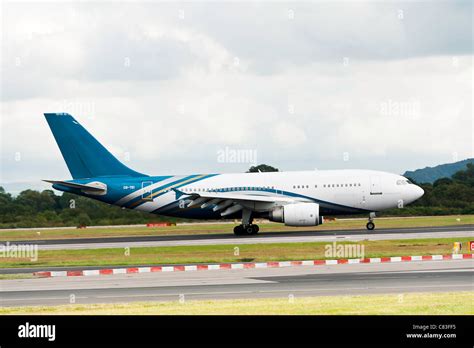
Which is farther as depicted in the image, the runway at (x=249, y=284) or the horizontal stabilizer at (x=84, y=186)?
the horizontal stabilizer at (x=84, y=186)

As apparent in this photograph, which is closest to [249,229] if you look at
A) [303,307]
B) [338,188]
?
[338,188]

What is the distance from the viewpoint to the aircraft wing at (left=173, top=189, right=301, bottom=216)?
5778 centimetres

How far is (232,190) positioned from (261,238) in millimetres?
6928

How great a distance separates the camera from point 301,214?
56.2 metres

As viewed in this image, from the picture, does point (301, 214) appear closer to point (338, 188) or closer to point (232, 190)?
point (338, 188)

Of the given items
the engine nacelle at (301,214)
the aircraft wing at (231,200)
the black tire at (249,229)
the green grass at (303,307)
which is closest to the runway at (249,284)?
the green grass at (303,307)

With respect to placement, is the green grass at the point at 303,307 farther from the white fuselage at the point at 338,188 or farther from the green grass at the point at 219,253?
the white fuselage at the point at 338,188

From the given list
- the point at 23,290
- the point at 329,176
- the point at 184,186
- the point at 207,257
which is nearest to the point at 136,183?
the point at 184,186

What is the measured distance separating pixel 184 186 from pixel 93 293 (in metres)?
31.8

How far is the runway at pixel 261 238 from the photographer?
51.4 m

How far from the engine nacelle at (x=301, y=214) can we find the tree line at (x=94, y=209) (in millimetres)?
27476
